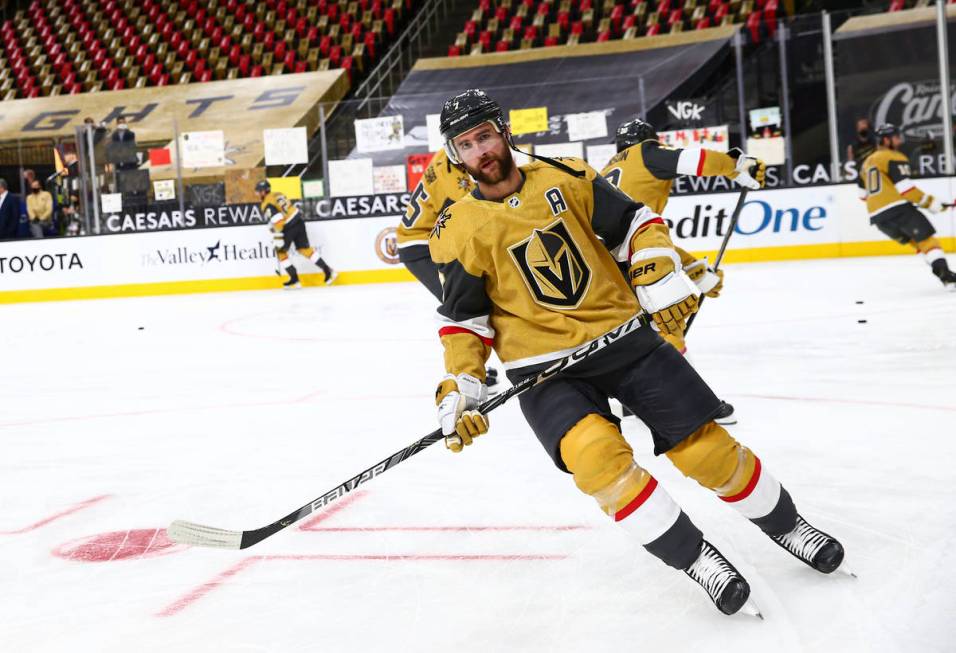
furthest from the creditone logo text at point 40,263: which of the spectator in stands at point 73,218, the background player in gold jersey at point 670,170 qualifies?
the background player in gold jersey at point 670,170

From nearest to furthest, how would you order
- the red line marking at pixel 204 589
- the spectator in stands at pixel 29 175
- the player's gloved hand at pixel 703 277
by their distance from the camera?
the red line marking at pixel 204 589
the player's gloved hand at pixel 703 277
the spectator in stands at pixel 29 175

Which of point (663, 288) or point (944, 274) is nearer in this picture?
point (663, 288)

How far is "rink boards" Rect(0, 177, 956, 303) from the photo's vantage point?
10180 mm

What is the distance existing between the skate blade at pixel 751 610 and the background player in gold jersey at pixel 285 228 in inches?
363

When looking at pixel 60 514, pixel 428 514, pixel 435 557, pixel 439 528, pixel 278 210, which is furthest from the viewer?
pixel 278 210

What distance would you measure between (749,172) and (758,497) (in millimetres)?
2041

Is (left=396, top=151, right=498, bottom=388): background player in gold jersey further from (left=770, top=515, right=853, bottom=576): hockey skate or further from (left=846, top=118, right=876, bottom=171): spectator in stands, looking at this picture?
(left=846, top=118, right=876, bottom=171): spectator in stands

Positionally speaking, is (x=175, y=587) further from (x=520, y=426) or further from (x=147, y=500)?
(x=520, y=426)

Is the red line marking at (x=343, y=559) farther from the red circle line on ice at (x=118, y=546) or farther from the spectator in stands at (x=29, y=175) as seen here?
the spectator in stands at (x=29, y=175)

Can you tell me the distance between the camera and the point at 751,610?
1.93 m

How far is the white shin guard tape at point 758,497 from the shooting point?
2025 mm

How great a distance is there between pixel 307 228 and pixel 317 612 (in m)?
9.40

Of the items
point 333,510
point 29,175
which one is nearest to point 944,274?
point 333,510

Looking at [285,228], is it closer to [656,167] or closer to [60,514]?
[656,167]
